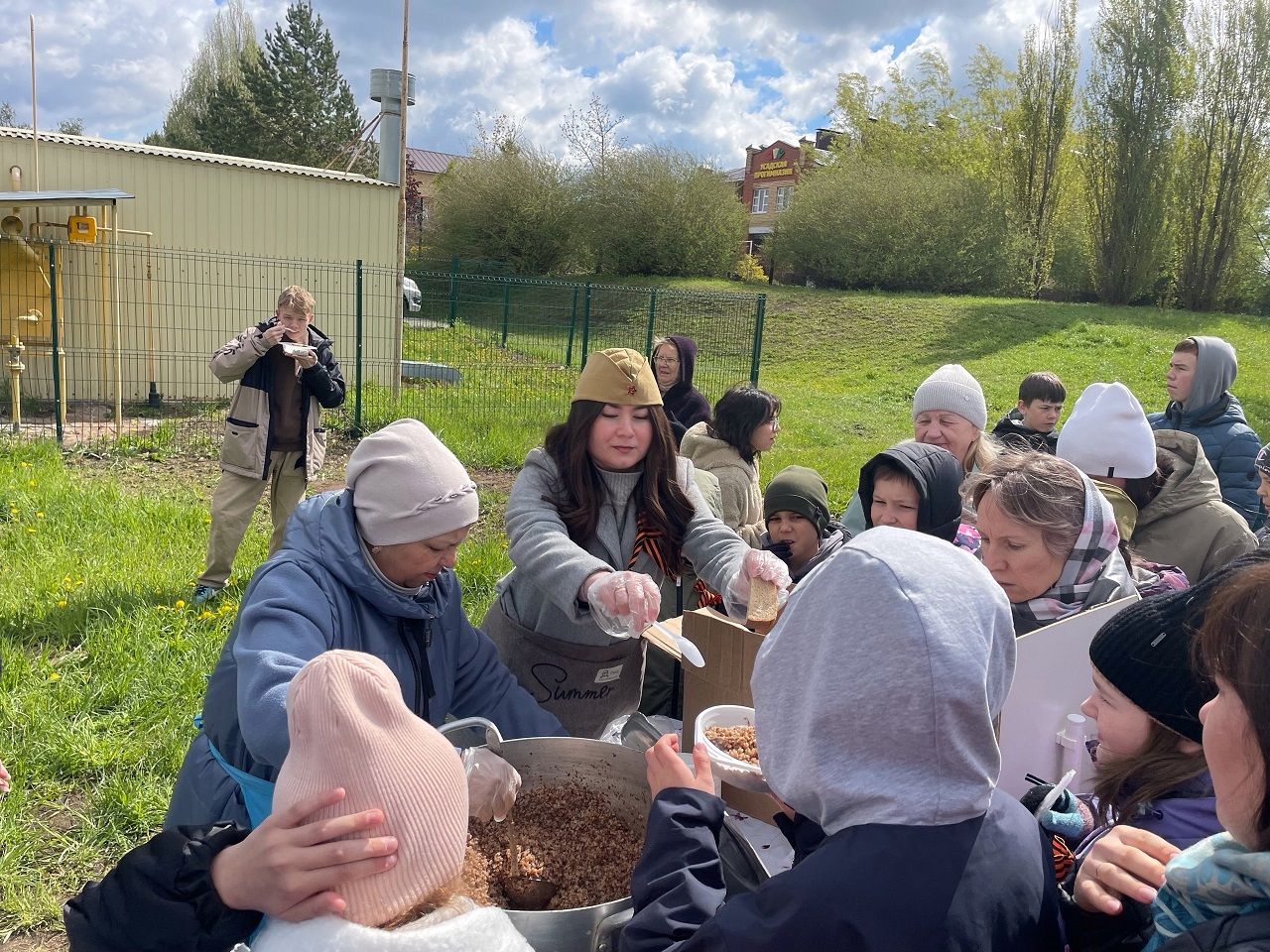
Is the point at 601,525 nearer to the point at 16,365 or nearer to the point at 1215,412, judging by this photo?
the point at 1215,412

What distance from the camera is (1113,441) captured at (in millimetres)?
3066

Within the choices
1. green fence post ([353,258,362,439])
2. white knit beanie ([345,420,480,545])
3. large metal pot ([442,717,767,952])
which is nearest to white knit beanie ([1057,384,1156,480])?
large metal pot ([442,717,767,952])

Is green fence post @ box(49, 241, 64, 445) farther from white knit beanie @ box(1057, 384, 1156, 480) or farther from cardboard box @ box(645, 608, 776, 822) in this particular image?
white knit beanie @ box(1057, 384, 1156, 480)

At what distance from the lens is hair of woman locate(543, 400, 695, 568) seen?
2627mm

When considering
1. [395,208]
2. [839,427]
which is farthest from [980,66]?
[395,208]

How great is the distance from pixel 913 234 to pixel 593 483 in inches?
965

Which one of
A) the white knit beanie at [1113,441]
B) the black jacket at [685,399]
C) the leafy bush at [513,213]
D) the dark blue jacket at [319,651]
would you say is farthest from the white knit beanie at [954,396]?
the leafy bush at [513,213]

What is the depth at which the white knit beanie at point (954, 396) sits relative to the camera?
3.68m

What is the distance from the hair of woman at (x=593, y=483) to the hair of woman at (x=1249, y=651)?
1.71m

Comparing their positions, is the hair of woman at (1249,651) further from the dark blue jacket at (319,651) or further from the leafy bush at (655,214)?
the leafy bush at (655,214)

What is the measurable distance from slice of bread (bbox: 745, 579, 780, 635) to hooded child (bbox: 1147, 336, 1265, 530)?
11.9 feet

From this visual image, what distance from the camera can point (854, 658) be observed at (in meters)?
1.12

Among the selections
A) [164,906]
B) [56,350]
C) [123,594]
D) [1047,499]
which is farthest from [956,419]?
[56,350]

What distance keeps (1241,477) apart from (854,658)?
4.61 m
